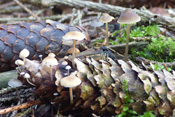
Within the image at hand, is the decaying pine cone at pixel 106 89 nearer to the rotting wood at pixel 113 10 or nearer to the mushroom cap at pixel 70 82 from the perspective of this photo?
the mushroom cap at pixel 70 82

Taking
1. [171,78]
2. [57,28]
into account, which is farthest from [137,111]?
[57,28]

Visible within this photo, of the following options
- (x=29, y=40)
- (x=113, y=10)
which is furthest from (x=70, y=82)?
(x=113, y=10)

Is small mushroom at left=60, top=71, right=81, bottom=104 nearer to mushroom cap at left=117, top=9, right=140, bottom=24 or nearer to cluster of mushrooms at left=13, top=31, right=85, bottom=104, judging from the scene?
cluster of mushrooms at left=13, top=31, right=85, bottom=104

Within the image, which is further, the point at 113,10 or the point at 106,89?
the point at 113,10

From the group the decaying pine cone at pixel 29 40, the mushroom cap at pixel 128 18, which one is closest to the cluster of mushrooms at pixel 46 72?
the decaying pine cone at pixel 29 40

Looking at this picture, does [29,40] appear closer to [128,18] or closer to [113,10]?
[128,18]

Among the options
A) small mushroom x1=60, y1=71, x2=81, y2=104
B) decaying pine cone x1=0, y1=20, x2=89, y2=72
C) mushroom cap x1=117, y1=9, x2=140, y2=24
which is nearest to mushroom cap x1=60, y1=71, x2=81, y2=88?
small mushroom x1=60, y1=71, x2=81, y2=104

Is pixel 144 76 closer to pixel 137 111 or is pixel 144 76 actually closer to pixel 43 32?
pixel 137 111
